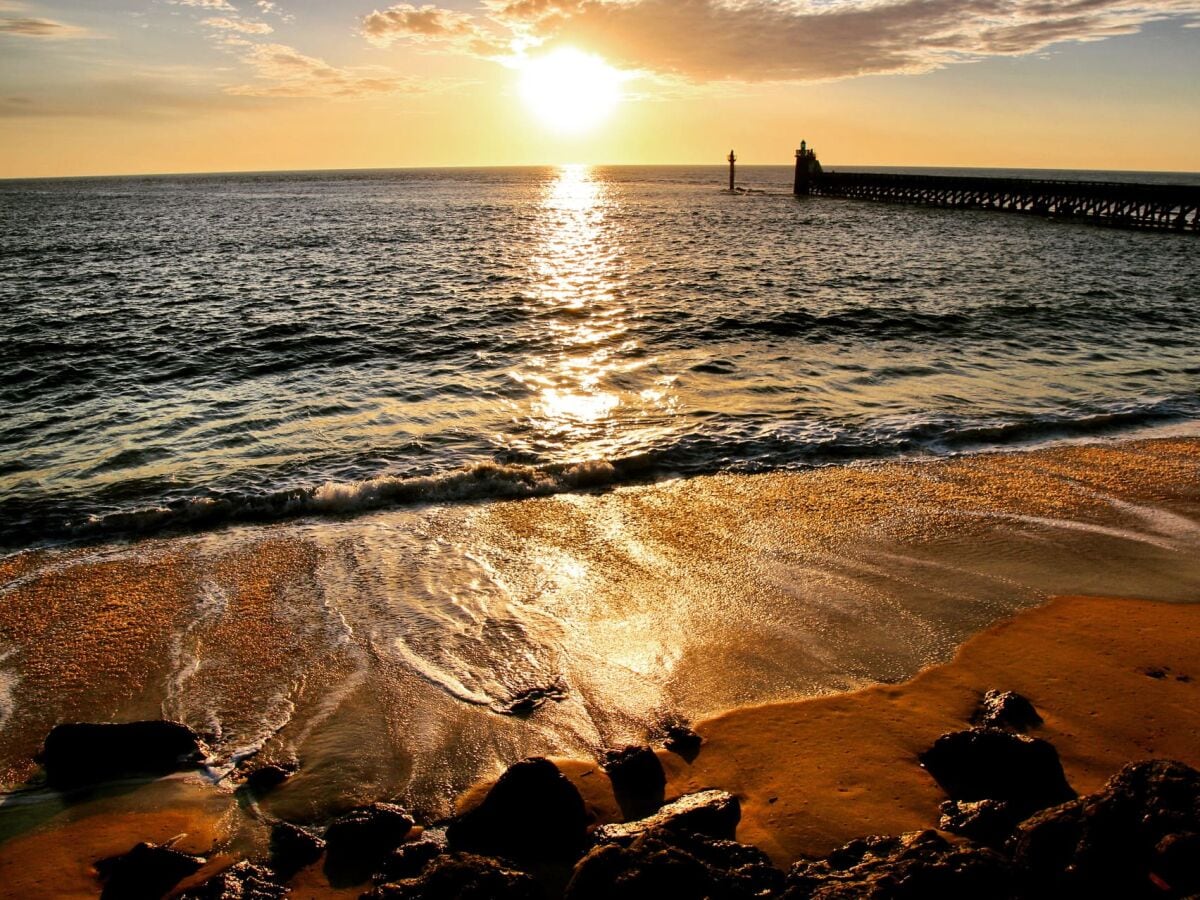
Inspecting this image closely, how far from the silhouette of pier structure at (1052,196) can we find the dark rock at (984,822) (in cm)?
5625

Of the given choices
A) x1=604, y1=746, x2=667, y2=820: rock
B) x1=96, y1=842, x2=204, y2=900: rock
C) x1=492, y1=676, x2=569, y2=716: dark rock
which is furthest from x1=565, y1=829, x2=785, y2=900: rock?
x1=96, y1=842, x2=204, y2=900: rock

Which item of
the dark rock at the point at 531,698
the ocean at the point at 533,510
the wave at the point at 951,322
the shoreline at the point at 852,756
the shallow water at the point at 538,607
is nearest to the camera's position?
the shoreline at the point at 852,756

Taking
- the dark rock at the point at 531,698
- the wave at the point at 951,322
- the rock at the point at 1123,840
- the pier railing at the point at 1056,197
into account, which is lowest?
the dark rock at the point at 531,698

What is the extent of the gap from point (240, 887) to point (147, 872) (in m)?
0.51

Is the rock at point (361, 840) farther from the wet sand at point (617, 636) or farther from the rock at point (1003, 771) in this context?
the rock at point (1003, 771)

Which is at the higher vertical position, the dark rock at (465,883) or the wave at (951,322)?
the wave at (951,322)

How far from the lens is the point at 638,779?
434cm

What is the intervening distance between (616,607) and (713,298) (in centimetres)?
1895

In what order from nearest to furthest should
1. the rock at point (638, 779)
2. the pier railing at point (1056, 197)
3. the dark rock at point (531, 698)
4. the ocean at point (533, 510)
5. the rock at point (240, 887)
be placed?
the rock at point (240, 887) < the rock at point (638, 779) < the dark rock at point (531, 698) < the ocean at point (533, 510) < the pier railing at point (1056, 197)

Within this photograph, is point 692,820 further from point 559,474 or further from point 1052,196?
point 1052,196

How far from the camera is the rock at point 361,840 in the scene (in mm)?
3824

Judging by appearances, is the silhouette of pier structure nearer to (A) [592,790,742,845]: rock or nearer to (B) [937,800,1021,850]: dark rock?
(B) [937,800,1021,850]: dark rock

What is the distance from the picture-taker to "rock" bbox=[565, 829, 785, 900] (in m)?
3.13

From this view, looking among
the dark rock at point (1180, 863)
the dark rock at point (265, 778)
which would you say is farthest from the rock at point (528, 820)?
the dark rock at point (1180, 863)
